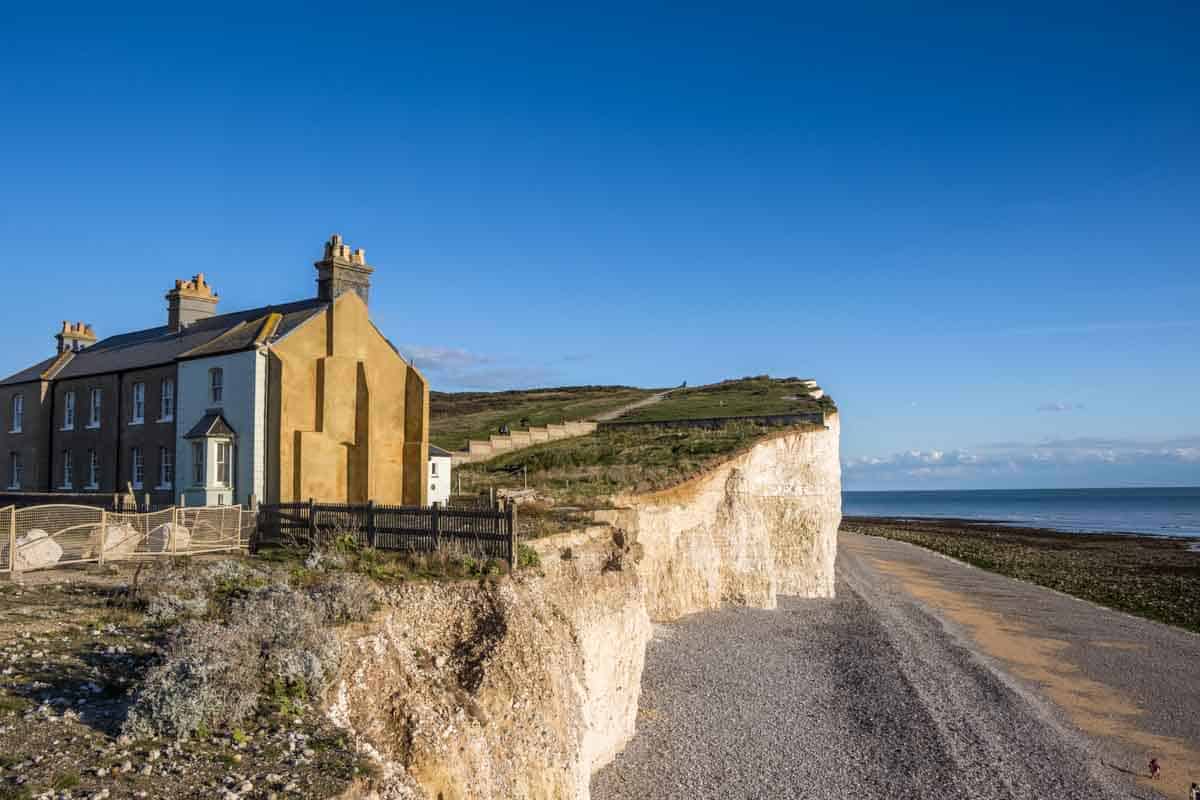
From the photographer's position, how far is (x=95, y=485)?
105ft

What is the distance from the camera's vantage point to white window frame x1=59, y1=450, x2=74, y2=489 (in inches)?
1302

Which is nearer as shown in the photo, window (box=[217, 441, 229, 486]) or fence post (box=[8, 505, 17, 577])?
fence post (box=[8, 505, 17, 577])

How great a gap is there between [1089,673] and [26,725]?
3472 cm

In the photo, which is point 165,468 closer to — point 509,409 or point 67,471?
point 67,471

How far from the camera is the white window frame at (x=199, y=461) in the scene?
26.5 meters

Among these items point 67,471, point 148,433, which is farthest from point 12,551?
point 67,471

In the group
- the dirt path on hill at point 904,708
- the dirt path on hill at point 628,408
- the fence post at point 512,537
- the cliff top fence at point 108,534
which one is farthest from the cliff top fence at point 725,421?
the fence post at point 512,537

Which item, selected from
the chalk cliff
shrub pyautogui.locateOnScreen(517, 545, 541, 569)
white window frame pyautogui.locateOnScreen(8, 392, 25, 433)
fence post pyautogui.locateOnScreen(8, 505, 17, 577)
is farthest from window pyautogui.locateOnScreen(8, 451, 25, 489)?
shrub pyautogui.locateOnScreen(517, 545, 541, 569)

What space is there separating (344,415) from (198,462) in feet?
16.0

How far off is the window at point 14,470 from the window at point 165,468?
34.9ft

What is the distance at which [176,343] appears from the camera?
31.5 metres

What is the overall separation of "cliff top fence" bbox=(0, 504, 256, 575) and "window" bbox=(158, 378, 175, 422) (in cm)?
711

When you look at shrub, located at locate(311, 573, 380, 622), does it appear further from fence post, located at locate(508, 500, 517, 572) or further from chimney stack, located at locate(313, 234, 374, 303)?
chimney stack, located at locate(313, 234, 374, 303)

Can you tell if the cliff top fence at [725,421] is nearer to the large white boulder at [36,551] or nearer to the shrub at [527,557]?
the shrub at [527,557]
